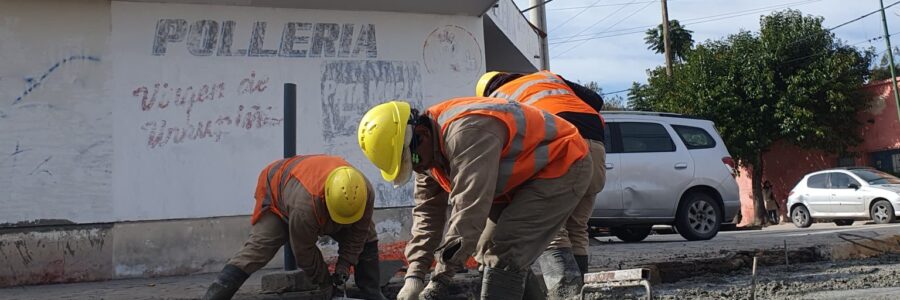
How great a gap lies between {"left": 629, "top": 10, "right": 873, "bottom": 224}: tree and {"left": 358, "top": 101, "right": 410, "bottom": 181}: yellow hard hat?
77.1 ft

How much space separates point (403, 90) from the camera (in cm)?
831

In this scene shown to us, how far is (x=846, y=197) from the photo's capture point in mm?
17125

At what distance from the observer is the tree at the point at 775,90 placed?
24.9 meters

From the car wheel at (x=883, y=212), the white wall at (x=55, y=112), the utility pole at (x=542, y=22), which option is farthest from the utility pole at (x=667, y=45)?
the white wall at (x=55, y=112)

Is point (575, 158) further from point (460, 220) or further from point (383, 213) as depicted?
point (383, 213)

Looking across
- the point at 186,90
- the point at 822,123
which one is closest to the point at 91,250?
the point at 186,90

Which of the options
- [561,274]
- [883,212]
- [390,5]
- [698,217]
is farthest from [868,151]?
[561,274]

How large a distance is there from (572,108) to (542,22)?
9279mm

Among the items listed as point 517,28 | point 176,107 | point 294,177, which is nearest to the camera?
point 294,177

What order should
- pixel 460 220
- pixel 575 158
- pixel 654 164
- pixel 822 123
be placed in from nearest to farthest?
pixel 460 220, pixel 575 158, pixel 654 164, pixel 822 123

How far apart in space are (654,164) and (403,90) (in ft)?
10.4

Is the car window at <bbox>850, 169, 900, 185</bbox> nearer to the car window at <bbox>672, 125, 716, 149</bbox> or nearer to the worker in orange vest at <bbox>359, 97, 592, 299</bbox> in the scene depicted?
the car window at <bbox>672, 125, 716, 149</bbox>

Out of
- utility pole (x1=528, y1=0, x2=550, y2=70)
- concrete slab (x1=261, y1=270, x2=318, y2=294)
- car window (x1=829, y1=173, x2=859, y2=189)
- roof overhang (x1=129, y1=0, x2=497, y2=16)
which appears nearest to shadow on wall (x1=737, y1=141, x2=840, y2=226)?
car window (x1=829, y1=173, x2=859, y2=189)

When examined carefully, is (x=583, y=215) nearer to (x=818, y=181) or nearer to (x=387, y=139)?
(x=387, y=139)
